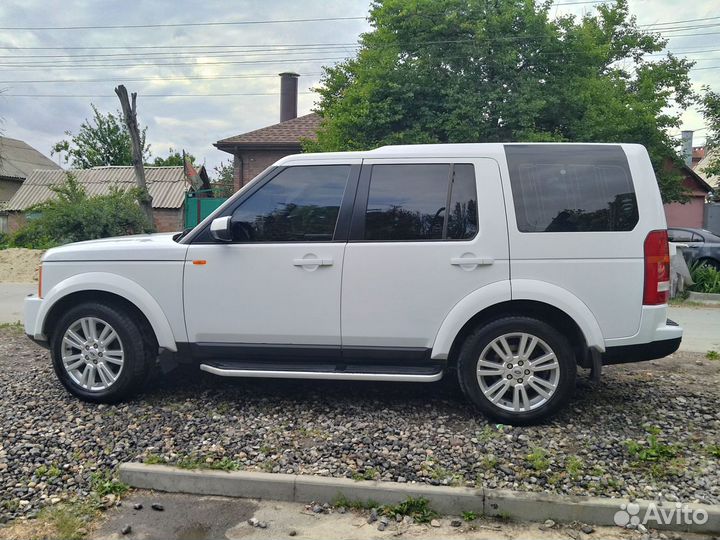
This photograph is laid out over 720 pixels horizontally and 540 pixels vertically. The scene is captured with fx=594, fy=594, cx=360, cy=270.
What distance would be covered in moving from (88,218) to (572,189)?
46.6 ft

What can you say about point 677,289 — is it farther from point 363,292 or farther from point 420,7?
point 363,292

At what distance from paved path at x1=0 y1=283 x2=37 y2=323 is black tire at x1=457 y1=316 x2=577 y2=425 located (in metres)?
7.55

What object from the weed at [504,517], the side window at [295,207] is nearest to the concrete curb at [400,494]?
the weed at [504,517]

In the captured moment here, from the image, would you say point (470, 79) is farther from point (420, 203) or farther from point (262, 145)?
point (262, 145)

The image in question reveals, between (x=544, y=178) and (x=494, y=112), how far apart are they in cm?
980

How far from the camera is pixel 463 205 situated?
14.5 ft

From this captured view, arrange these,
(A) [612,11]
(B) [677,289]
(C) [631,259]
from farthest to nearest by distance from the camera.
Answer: (A) [612,11], (B) [677,289], (C) [631,259]

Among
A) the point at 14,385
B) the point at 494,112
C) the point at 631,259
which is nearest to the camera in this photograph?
the point at 631,259

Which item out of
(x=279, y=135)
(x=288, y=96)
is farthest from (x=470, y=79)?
(x=288, y=96)

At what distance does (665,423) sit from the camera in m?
4.42

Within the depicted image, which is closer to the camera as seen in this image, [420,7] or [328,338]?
[328,338]

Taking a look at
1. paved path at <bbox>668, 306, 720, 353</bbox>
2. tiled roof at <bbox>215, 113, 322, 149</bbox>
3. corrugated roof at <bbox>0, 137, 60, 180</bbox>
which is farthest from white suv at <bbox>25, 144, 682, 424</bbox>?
corrugated roof at <bbox>0, 137, 60, 180</bbox>

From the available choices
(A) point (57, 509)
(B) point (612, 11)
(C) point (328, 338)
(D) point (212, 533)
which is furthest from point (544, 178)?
(B) point (612, 11)

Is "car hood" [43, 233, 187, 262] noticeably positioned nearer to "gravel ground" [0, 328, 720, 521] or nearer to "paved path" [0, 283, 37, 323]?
"gravel ground" [0, 328, 720, 521]
